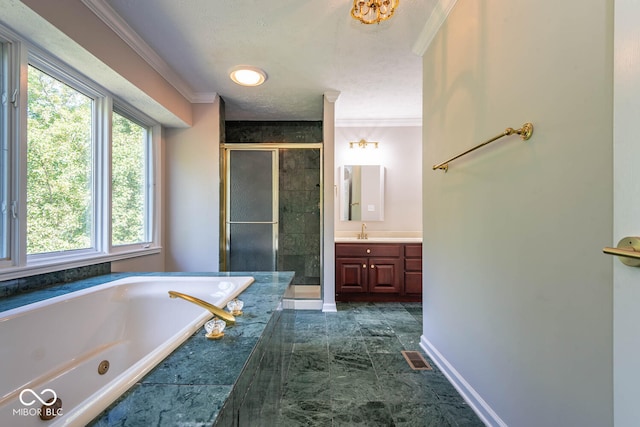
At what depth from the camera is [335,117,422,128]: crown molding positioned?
359 centimetres

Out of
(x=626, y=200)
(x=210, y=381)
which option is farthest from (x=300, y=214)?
(x=626, y=200)

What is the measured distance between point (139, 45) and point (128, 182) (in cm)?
115

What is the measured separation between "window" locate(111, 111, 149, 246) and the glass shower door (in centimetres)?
82

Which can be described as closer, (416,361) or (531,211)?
(531,211)

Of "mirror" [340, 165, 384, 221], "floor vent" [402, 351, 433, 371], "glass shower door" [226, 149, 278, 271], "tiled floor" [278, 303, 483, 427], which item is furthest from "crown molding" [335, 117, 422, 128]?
"floor vent" [402, 351, 433, 371]

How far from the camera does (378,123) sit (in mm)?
3643

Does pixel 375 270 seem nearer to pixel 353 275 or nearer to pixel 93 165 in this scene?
pixel 353 275

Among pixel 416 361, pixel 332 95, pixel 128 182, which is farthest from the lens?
pixel 332 95

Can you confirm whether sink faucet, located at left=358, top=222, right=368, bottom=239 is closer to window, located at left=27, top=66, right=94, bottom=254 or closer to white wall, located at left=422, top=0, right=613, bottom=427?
white wall, located at left=422, top=0, right=613, bottom=427

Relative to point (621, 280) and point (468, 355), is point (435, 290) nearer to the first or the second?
point (468, 355)

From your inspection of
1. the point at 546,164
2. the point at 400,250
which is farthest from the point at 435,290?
the point at 400,250

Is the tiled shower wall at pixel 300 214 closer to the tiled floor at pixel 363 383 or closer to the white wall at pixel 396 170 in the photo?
the white wall at pixel 396 170

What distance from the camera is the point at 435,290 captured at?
1.82 meters

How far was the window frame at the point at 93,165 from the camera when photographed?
1.40 metres
